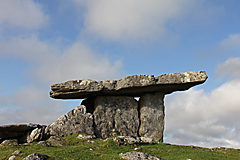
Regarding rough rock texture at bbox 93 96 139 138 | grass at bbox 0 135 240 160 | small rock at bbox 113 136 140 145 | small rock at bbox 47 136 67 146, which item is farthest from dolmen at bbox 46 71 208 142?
small rock at bbox 113 136 140 145

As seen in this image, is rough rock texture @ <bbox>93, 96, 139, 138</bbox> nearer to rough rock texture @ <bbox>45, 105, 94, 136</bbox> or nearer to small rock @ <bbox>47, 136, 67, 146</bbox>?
rough rock texture @ <bbox>45, 105, 94, 136</bbox>

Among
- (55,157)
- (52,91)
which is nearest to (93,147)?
(55,157)

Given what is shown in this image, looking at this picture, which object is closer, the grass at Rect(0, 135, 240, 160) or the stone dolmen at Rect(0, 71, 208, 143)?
the grass at Rect(0, 135, 240, 160)

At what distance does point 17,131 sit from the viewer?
73.6ft

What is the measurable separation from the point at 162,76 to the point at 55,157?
42.2ft

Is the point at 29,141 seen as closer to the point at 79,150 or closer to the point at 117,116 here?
the point at 79,150

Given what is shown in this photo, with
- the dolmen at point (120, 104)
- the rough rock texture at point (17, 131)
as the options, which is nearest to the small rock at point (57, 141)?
the dolmen at point (120, 104)

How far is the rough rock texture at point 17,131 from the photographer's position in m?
21.4

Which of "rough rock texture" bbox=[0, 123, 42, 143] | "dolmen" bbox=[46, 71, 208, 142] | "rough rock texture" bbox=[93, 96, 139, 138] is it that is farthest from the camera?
"rough rock texture" bbox=[93, 96, 139, 138]

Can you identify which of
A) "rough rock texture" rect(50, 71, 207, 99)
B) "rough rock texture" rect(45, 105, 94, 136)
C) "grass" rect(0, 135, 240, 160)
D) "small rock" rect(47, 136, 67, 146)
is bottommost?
"grass" rect(0, 135, 240, 160)

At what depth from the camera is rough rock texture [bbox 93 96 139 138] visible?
24.9 meters

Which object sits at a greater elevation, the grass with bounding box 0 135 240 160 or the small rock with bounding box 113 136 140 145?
the small rock with bounding box 113 136 140 145

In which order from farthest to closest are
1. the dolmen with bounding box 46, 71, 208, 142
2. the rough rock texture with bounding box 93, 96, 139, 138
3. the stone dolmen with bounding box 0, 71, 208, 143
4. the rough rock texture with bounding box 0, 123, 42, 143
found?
the rough rock texture with bounding box 93, 96, 139, 138, the dolmen with bounding box 46, 71, 208, 142, the stone dolmen with bounding box 0, 71, 208, 143, the rough rock texture with bounding box 0, 123, 42, 143

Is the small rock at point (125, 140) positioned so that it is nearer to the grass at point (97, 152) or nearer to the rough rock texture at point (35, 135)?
the grass at point (97, 152)
